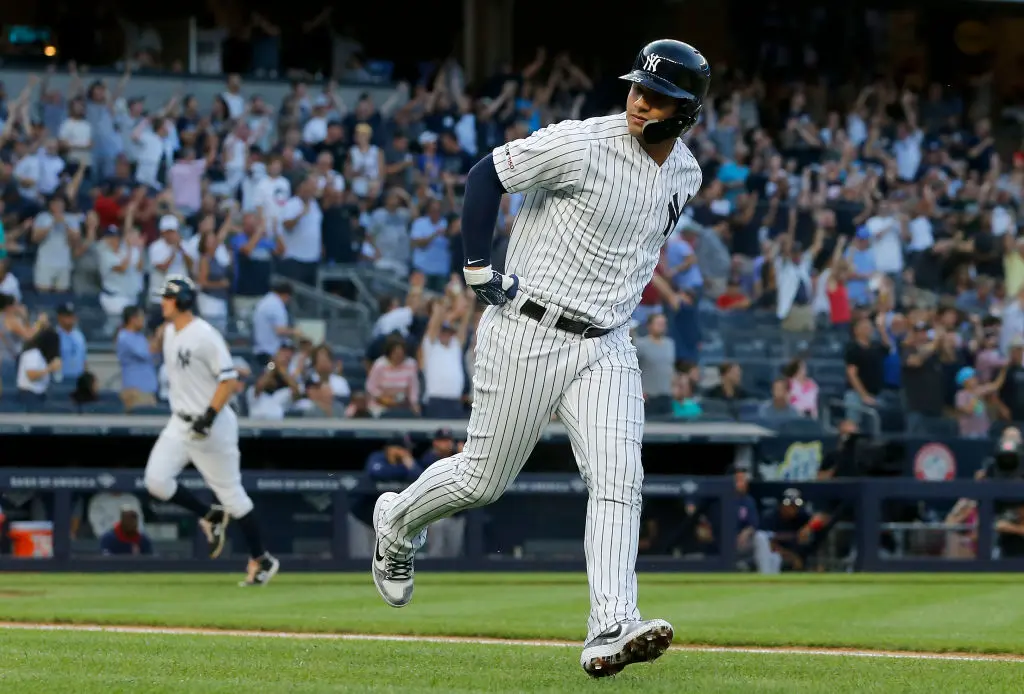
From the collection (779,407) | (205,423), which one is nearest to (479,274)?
(205,423)

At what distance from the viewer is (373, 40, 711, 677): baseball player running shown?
571cm

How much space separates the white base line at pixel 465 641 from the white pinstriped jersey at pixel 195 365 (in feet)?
10.7

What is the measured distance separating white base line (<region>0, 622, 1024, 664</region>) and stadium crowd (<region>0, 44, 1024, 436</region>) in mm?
6861

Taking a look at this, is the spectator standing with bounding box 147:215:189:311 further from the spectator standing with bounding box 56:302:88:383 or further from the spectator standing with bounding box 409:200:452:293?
the spectator standing with bounding box 409:200:452:293

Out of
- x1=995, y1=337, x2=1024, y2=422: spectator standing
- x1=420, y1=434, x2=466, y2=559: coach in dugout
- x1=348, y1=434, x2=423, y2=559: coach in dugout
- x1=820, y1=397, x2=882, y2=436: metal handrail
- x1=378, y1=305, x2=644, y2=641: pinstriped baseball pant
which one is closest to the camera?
x1=378, y1=305, x2=644, y2=641: pinstriped baseball pant

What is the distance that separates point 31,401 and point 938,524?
8027mm

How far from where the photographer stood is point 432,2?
86.4 ft

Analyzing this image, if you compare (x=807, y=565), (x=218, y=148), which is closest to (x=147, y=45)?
(x=218, y=148)

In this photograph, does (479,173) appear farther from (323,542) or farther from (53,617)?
(323,542)

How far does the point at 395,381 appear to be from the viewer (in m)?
15.5

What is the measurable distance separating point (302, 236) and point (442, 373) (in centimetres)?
274

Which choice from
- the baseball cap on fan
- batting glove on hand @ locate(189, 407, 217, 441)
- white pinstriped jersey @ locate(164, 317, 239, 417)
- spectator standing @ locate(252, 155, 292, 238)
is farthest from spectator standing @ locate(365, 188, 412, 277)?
batting glove on hand @ locate(189, 407, 217, 441)

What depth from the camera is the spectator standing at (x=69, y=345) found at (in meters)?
15.4

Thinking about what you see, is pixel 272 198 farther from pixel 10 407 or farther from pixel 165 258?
pixel 10 407
